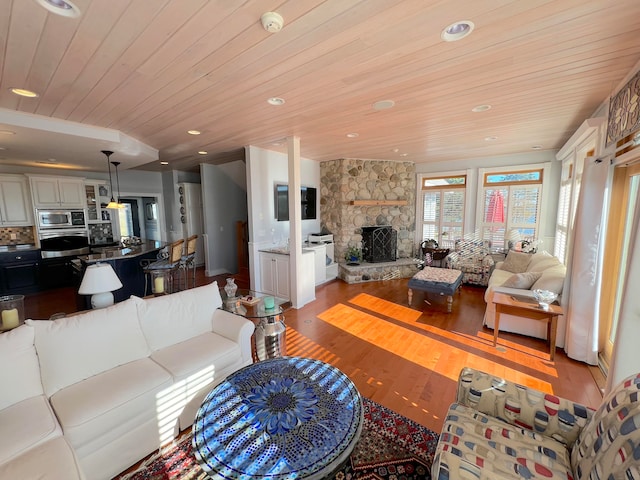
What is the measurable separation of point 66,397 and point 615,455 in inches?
107

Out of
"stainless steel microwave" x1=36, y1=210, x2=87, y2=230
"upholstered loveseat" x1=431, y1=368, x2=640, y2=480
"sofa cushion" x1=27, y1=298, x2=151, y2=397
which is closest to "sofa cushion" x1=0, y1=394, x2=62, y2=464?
"sofa cushion" x1=27, y1=298, x2=151, y2=397

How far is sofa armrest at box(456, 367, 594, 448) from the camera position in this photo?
137 cm

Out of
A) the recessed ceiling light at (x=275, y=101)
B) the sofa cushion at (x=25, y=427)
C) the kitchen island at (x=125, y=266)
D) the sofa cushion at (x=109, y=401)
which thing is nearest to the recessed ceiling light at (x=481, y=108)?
the recessed ceiling light at (x=275, y=101)

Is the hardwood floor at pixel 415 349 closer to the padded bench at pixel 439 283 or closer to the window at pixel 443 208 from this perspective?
the padded bench at pixel 439 283

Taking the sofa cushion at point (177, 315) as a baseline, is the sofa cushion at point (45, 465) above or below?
below

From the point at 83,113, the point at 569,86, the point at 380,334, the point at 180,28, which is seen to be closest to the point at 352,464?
the point at 380,334

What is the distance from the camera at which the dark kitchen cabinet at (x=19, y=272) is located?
15.3 feet

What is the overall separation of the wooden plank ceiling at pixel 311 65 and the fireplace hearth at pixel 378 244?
279 centimetres

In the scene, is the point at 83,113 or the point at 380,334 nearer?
the point at 83,113

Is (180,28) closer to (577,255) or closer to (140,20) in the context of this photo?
(140,20)

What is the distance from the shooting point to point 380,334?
3.35 m

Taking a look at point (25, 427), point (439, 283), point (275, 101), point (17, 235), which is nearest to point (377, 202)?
point (439, 283)

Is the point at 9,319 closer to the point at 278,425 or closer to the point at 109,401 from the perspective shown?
the point at 109,401

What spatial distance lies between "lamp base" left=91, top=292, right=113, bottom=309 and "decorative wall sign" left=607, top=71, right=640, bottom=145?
4254 mm
